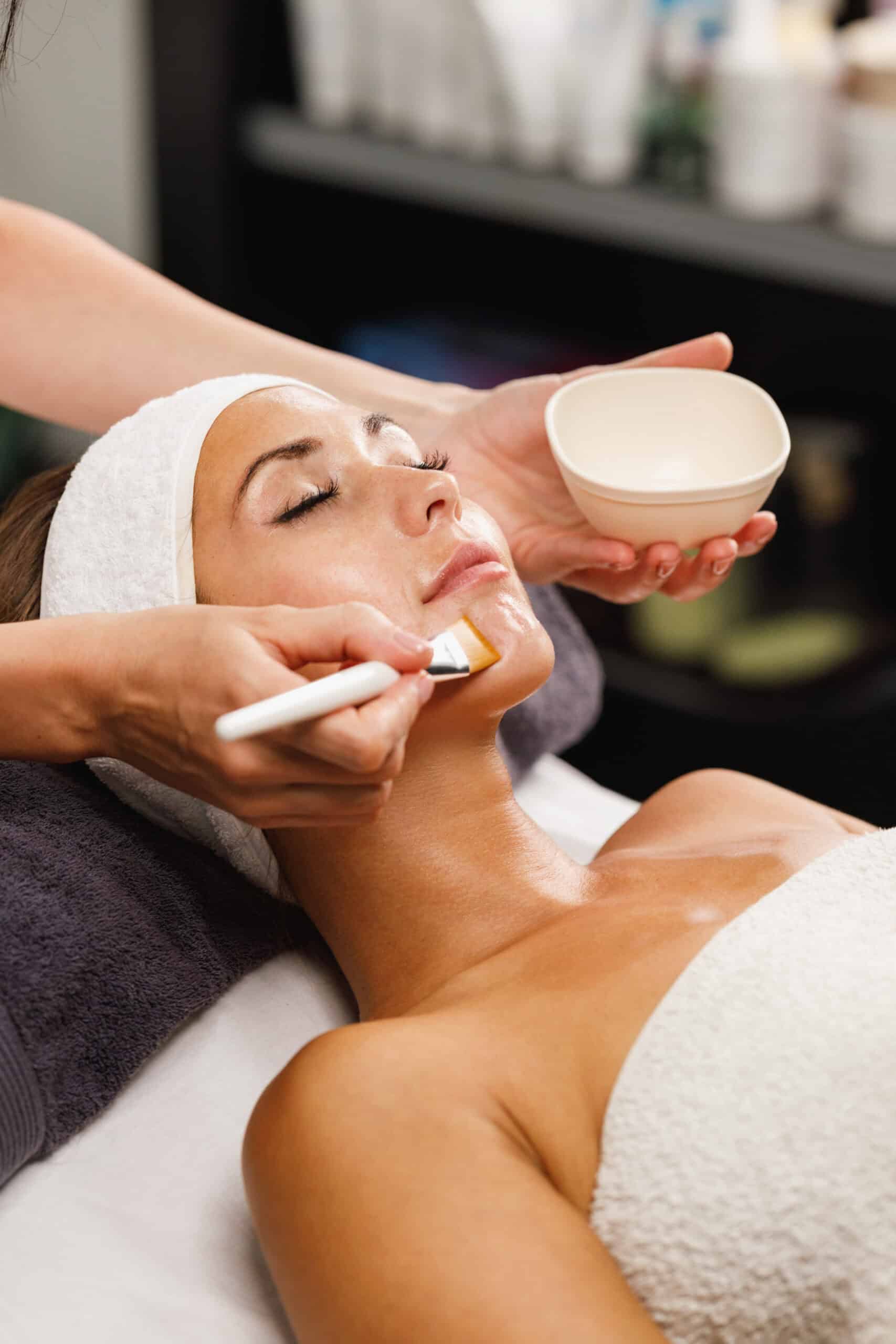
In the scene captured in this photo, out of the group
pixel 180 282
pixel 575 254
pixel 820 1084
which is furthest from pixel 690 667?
pixel 820 1084

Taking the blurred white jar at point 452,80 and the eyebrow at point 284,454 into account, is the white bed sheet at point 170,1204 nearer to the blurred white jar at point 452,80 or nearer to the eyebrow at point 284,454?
the eyebrow at point 284,454

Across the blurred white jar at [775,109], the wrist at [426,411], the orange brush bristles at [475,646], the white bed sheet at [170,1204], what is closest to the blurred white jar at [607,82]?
the blurred white jar at [775,109]

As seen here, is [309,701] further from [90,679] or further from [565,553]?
[565,553]

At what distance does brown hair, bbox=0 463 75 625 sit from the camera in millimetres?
1249

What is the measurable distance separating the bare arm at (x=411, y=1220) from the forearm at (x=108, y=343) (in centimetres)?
79

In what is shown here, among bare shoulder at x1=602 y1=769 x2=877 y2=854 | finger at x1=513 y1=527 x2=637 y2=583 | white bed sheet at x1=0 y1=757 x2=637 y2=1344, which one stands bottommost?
white bed sheet at x1=0 y1=757 x2=637 y2=1344

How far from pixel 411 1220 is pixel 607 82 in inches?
72.2

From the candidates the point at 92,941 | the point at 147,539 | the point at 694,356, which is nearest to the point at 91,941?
the point at 92,941

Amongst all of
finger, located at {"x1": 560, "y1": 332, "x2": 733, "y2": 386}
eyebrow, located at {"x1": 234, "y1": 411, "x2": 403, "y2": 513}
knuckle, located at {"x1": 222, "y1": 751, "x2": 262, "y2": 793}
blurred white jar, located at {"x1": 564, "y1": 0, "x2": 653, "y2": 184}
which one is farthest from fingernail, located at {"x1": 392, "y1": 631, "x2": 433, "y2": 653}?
blurred white jar, located at {"x1": 564, "y1": 0, "x2": 653, "y2": 184}

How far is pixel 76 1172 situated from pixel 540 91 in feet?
5.95

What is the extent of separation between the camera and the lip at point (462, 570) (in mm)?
1103

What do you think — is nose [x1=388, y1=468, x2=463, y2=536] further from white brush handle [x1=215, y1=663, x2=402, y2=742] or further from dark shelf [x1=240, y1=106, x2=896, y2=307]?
dark shelf [x1=240, y1=106, x2=896, y2=307]

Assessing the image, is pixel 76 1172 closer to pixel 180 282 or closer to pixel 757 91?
pixel 757 91

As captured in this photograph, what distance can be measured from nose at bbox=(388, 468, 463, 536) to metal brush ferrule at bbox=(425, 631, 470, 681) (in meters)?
0.12
